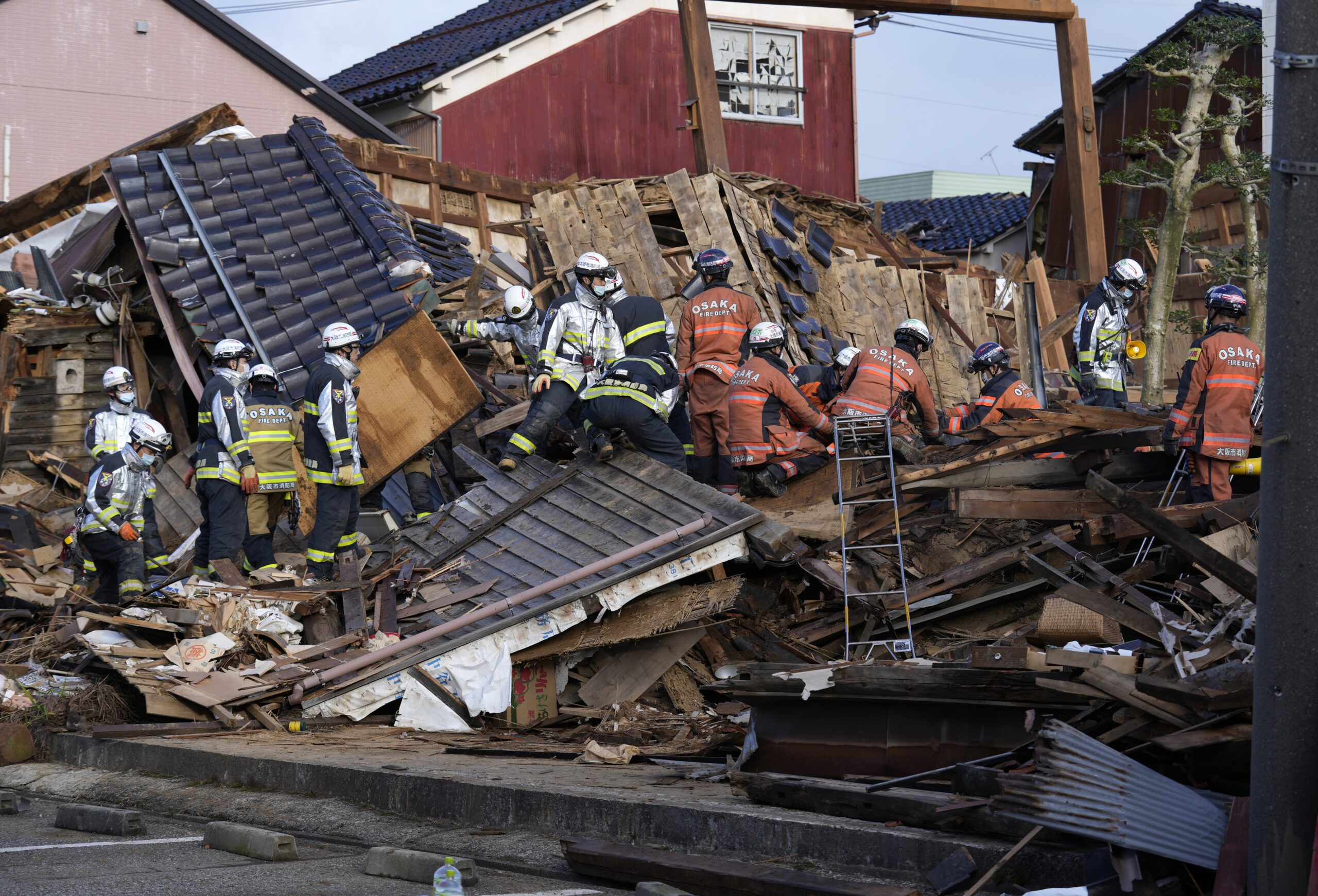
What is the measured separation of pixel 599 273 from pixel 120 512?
14.1 feet

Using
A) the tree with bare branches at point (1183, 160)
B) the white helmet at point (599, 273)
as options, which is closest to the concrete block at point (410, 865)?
the white helmet at point (599, 273)

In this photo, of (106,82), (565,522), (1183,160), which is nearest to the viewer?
(565,522)

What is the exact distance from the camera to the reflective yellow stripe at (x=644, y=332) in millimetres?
11094

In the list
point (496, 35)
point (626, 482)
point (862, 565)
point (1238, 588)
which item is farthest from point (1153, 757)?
point (496, 35)

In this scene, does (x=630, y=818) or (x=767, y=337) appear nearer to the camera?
(x=630, y=818)

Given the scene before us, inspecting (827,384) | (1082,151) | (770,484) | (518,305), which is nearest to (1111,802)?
(770,484)

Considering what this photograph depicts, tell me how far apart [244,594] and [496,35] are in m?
18.8

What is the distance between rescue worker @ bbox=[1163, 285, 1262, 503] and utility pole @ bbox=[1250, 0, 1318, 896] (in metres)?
5.88

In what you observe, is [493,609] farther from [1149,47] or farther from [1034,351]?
[1149,47]

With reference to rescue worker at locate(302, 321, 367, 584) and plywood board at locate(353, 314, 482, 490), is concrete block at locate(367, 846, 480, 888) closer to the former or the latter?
rescue worker at locate(302, 321, 367, 584)

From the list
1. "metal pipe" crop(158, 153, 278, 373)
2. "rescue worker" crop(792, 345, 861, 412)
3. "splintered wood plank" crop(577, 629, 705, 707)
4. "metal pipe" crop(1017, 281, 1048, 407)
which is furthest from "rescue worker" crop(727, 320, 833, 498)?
"metal pipe" crop(1017, 281, 1048, 407)

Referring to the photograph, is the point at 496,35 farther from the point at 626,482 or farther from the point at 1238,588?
the point at 1238,588

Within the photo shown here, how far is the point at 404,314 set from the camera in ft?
42.4

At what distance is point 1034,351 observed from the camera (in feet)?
49.6
